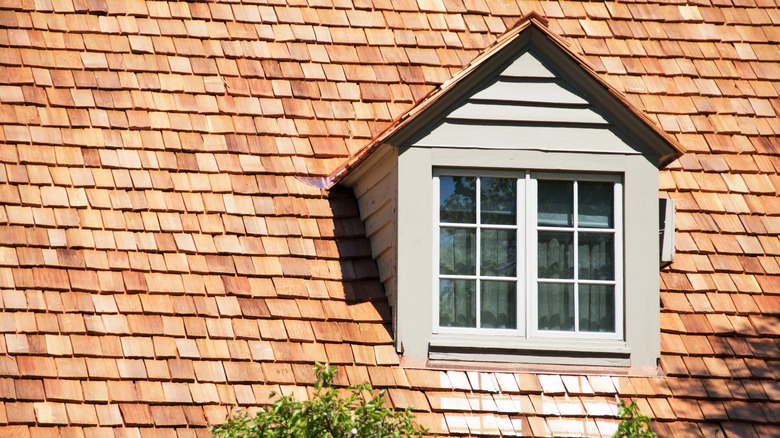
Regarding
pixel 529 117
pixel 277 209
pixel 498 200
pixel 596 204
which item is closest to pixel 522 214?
pixel 498 200

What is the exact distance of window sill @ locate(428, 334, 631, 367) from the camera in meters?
8.02

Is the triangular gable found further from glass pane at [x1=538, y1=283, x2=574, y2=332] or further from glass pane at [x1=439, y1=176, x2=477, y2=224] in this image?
glass pane at [x1=538, y1=283, x2=574, y2=332]

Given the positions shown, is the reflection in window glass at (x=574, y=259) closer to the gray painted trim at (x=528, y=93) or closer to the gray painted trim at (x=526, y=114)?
the gray painted trim at (x=526, y=114)

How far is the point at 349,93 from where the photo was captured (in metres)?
9.16

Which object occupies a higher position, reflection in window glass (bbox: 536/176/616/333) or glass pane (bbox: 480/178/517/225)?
glass pane (bbox: 480/178/517/225)

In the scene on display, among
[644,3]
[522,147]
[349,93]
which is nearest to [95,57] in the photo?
[349,93]

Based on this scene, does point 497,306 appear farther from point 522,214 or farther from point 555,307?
point 522,214

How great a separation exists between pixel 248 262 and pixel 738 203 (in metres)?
3.36

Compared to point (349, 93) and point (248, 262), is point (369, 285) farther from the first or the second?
point (349, 93)

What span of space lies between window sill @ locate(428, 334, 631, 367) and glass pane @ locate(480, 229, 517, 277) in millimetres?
412

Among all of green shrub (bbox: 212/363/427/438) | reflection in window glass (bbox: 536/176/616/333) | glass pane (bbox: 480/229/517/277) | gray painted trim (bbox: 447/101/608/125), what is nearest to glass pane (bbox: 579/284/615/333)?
reflection in window glass (bbox: 536/176/616/333)

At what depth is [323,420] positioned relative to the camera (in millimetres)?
6930

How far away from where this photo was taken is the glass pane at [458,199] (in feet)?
27.0

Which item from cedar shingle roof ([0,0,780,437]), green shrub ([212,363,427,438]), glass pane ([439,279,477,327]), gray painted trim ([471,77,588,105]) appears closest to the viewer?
green shrub ([212,363,427,438])
